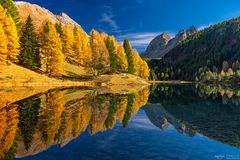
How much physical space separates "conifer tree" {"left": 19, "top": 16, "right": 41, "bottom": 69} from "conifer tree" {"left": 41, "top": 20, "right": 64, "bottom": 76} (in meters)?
1.93

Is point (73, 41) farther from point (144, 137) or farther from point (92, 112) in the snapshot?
point (144, 137)

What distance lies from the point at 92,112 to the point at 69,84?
52.8m

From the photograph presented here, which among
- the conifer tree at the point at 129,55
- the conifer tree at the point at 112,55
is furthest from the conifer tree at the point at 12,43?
the conifer tree at the point at 129,55

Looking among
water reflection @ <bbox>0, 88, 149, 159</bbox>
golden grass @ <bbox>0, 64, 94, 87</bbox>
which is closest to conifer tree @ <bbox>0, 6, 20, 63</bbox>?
golden grass @ <bbox>0, 64, 94, 87</bbox>

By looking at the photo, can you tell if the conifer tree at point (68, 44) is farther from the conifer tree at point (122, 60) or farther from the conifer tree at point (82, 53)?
the conifer tree at point (122, 60)

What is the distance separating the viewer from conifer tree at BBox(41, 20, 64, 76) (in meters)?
82.6

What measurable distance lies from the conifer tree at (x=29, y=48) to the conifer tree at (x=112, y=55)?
35662mm

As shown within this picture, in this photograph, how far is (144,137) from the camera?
23.1 metres

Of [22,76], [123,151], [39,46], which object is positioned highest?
[39,46]

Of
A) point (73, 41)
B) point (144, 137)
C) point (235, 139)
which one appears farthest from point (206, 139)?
point (73, 41)

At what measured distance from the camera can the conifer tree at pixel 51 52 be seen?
3253 inches

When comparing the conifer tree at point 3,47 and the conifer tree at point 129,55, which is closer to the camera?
the conifer tree at point 3,47

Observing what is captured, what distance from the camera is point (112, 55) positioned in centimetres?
11556

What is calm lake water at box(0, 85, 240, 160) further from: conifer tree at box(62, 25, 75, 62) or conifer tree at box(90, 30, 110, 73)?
conifer tree at box(90, 30, 110, 73)
